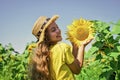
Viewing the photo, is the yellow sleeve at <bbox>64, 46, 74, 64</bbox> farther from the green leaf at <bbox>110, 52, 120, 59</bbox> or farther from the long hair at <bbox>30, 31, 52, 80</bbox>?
the green leaf at <bbox>110, 52, 120, 59</bbox>

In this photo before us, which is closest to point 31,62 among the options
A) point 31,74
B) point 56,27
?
point 31,74

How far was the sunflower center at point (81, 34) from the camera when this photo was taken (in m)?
4.14

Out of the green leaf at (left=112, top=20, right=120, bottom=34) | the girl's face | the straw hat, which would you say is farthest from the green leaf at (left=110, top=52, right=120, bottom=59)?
the straw hat

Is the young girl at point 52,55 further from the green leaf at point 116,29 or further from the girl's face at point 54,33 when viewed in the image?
the green leaf at point 116,29

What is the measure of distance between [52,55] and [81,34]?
38 centimetres

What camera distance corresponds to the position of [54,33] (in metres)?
4.27

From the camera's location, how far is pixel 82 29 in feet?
13.6

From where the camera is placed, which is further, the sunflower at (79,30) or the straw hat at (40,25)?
the straw hat at (40,25)

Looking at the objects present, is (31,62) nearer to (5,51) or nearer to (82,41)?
(82,41)

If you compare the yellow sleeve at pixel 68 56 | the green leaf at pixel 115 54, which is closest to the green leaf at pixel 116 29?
the green leaf at pixel 115 54

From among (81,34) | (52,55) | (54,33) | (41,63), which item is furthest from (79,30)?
(41,63)

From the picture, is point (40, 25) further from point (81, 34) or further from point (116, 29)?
point (116, 29)

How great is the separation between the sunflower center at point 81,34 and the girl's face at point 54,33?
21cm

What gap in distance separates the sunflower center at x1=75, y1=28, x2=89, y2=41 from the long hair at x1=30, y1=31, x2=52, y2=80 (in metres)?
0.37
